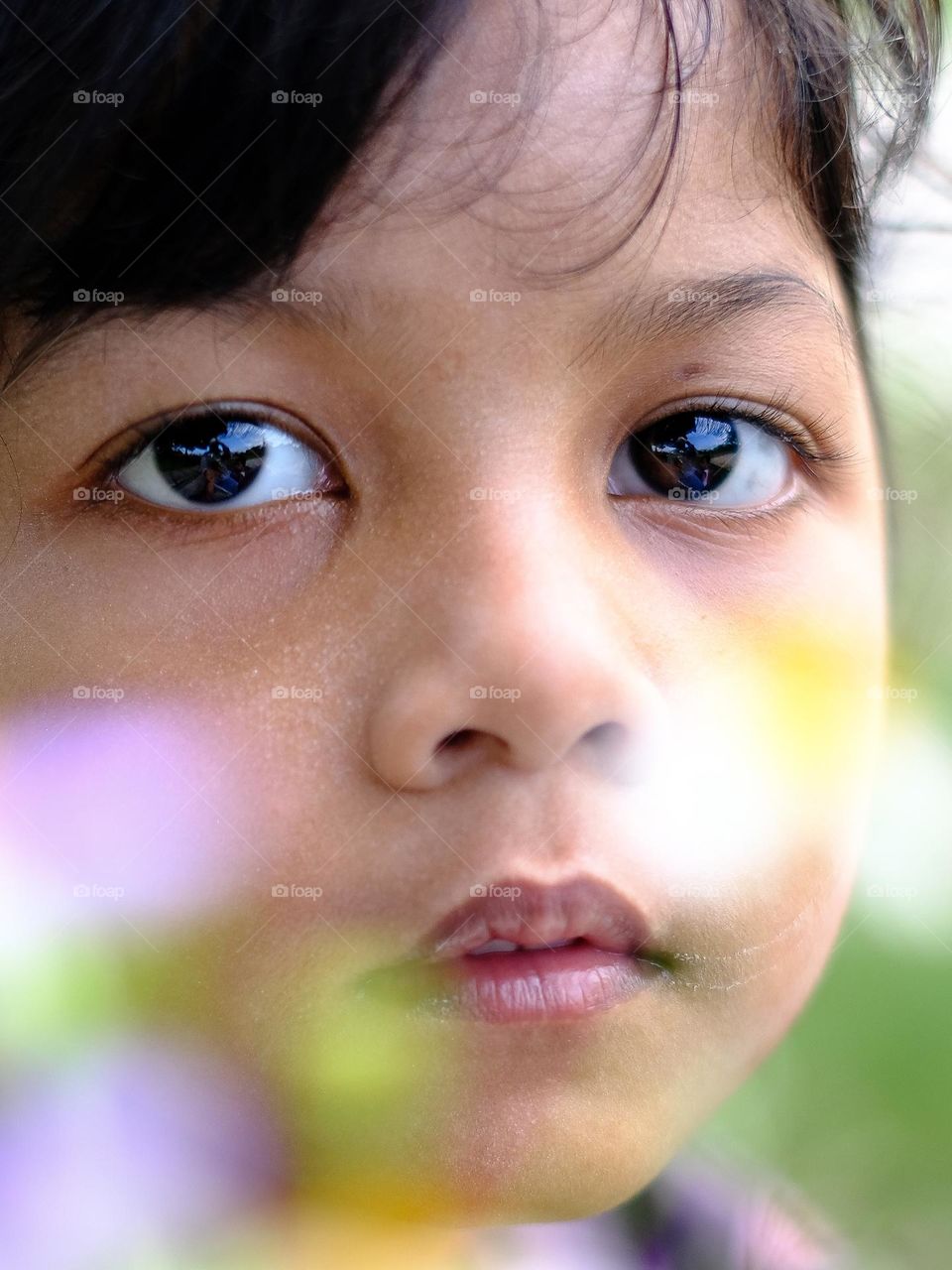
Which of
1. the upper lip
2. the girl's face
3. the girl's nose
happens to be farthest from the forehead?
the upper lip

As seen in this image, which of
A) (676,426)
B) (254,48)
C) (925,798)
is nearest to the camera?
(254,48)

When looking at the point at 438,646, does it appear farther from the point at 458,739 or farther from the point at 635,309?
the point at 635,309

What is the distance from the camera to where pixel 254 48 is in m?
0.58

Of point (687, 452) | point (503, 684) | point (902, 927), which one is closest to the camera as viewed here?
point (503, 684)

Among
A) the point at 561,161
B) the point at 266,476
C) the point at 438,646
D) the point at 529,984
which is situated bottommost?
the point at 529,984

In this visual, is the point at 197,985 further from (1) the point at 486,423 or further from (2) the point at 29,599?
(1) the point at 486,423

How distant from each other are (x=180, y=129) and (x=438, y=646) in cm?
27

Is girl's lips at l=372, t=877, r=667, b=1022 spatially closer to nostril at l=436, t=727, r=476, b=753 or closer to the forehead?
nostril at l=436, t=727, r=476, b=753

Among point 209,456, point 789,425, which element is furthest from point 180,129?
point 789,425

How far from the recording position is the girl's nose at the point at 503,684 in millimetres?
567

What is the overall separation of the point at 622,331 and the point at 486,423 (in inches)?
3.4

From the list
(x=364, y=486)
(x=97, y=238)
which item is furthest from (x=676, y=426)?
(x=97, y=238)

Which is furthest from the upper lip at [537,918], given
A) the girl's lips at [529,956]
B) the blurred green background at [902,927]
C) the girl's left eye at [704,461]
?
the blurred green background at [902,927]

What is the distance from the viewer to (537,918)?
2.00 ft
